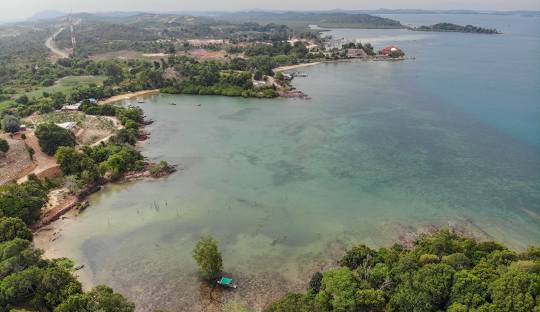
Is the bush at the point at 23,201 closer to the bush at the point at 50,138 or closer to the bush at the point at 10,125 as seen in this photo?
the bush at the point at 50,138

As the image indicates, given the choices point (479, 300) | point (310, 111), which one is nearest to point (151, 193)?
point (479, 300)

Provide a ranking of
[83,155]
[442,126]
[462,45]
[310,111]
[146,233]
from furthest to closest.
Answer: [462,45] → [310,111] → [442,126] → [83,155] → [146,233]

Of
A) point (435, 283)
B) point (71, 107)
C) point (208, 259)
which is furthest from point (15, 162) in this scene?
point (435, 283)

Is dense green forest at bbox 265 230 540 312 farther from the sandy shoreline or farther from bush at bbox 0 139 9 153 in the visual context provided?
the sandy shoreline

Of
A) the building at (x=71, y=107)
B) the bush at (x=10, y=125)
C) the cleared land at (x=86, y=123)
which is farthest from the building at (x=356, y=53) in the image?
the bush at (x=10, y=125)

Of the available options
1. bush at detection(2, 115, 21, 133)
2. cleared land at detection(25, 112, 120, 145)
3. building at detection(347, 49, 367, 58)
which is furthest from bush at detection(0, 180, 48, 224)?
building at detection(347, 49, 367, 58)

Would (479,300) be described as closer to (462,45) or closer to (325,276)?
(325,276)

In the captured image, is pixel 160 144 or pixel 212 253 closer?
pixel 212 253
